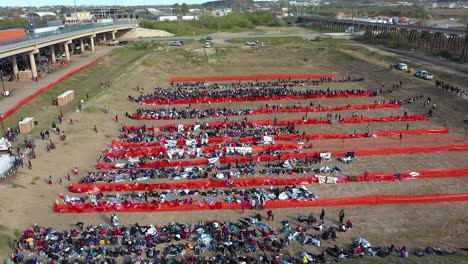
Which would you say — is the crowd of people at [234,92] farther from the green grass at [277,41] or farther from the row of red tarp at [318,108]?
the green grass at [277,41]

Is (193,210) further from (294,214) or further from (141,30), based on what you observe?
(141,30)

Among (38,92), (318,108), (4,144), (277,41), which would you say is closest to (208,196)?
(4,144)

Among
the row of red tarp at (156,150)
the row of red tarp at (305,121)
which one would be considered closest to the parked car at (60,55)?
the row of red tarp at (305,121)

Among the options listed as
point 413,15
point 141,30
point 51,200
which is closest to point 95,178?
point 51,200

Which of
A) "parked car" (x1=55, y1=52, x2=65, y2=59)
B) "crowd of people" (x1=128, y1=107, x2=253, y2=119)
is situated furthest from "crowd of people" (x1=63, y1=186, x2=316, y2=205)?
"parked car" (x1=55, y1=52, x2=65, y2=59)

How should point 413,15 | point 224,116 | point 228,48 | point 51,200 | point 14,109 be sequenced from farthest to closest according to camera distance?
1. point 413,15
2. point 228,48
3. point 224,116
4. point 14,109
5. point 51,200
